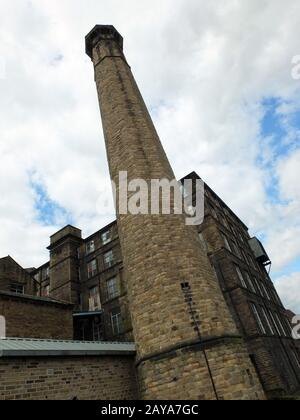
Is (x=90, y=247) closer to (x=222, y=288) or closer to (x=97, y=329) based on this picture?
(x=97, y=329)

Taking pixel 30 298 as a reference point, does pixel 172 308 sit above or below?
below

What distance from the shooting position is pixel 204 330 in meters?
7.31

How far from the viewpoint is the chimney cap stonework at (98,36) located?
16.5 m

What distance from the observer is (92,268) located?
86.9ft

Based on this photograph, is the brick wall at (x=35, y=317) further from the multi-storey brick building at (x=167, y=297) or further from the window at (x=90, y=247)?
the window at (x=90, y=247)

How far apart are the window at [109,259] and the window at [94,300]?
215 cm

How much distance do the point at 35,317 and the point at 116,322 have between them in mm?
9991

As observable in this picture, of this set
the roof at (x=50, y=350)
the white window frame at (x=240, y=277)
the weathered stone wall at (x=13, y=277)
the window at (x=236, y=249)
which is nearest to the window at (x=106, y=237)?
the weathered stone wall at (x=13, y=277)

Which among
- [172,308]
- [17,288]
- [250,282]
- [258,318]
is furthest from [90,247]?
[172,308]

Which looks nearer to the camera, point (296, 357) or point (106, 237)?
point (296, 357)

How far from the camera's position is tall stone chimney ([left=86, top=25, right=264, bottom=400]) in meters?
6.79

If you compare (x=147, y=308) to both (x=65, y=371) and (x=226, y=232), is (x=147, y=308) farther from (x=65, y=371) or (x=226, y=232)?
(x=226, y=232)

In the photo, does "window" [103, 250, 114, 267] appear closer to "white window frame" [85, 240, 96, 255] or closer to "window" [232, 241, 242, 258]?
"white window frame" [85, 240, 96, 255]
